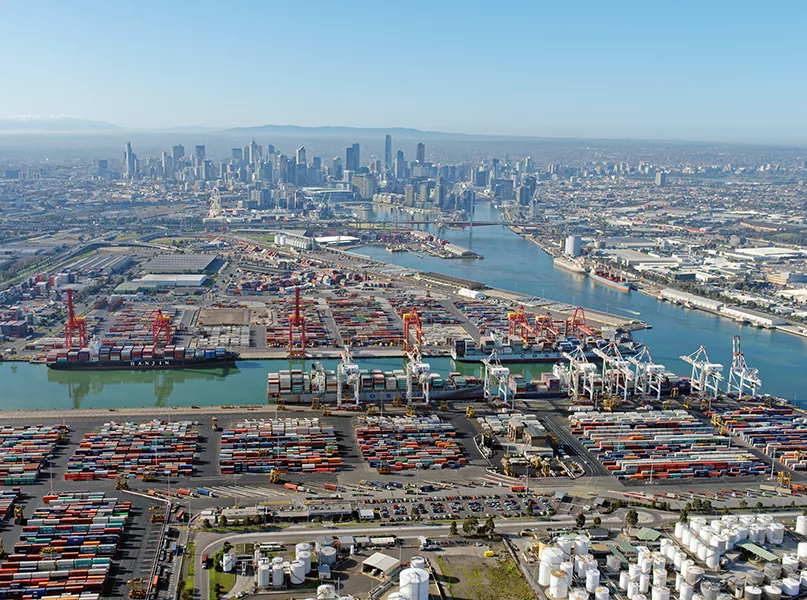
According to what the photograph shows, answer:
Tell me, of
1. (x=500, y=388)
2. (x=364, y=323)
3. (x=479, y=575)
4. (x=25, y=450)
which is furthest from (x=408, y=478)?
(x=364, y=323)

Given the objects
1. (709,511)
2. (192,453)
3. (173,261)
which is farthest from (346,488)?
(173,261)

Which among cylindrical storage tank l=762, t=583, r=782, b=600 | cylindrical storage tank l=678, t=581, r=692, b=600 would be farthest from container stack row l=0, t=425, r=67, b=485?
cylindrical storage tank l=762, t=583, r=782, b=600

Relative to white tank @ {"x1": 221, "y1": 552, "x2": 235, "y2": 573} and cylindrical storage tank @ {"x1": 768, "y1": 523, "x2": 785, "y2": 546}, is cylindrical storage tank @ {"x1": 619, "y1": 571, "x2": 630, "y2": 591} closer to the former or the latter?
cylindrical storage tank @ {"x1": 768, "y1": 523, "x2": 785, "y2": 546}

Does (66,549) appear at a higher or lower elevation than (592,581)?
lower

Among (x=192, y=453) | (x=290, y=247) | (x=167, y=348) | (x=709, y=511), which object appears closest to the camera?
(x=709, y=511)

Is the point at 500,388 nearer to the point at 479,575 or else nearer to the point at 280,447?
the point at 280,447

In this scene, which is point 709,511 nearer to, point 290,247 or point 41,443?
point 41,443

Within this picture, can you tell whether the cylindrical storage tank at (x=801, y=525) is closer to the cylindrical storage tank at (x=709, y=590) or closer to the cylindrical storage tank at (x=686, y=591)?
the cylindrical storage tank at (x=709, y=590)
